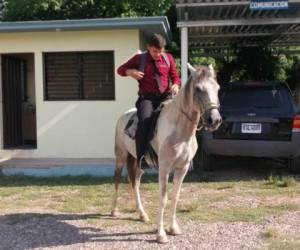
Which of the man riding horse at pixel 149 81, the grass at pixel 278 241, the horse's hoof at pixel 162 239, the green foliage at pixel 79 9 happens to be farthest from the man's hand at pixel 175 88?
the green foliage at pixel 79 9

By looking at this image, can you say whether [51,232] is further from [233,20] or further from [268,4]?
[233,20]

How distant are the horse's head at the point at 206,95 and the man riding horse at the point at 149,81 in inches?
36.1

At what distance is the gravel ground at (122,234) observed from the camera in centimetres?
581

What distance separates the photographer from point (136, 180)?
7.11m

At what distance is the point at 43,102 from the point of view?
11.7 meters

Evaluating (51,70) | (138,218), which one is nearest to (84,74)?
(51,70)

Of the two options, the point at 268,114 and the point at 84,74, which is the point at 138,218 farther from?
the point at 84,74

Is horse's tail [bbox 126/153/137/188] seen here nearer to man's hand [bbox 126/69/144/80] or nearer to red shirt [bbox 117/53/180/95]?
red shirt [bbox 117/53/180/95]

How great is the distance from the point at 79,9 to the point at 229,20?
42.0 feet

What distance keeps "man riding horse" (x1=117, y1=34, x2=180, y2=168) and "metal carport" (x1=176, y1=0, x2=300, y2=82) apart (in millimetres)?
3566

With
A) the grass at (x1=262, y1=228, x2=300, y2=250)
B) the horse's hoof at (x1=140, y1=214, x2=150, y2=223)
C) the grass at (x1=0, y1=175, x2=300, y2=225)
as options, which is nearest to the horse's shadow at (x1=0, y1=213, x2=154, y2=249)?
the grass at (x1=0, y1=175, x2=300, y2=225)

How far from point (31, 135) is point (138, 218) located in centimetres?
813

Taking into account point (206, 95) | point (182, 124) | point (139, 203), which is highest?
point (206, 95)

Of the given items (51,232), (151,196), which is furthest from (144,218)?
(151,196)
